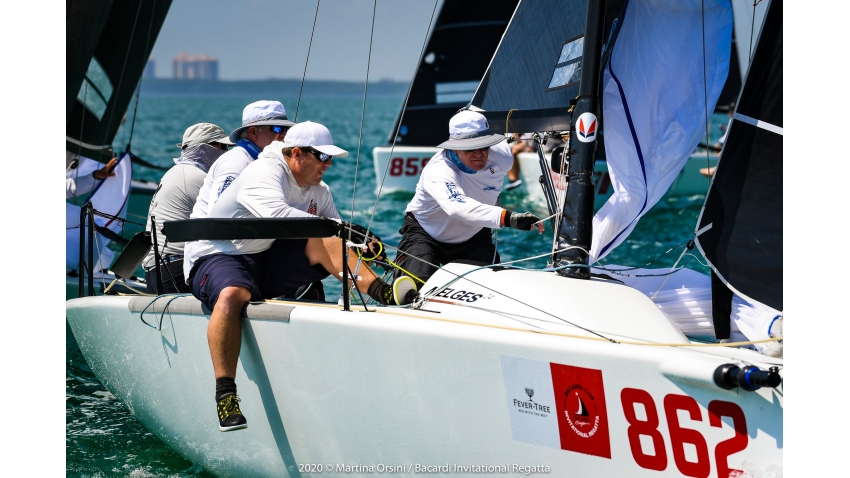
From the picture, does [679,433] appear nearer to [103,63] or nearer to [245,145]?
[245,145]

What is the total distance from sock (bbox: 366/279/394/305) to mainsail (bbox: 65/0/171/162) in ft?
16.4

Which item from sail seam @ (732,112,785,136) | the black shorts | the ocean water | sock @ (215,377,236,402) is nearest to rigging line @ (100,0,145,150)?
the ocean water

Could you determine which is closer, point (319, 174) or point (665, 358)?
point (665, 358)

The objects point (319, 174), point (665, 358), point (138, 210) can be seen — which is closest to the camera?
point (665, 358)

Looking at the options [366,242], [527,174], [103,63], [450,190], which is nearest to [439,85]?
[527,174]

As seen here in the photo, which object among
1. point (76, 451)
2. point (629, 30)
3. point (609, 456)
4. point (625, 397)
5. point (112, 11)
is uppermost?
point (112, 11)

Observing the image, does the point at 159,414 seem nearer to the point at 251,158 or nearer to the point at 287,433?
the point at 287,433

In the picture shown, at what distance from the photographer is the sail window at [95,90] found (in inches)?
314

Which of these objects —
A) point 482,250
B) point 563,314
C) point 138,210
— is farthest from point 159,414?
point 138,210

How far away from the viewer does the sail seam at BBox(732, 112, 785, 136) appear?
2877 mm

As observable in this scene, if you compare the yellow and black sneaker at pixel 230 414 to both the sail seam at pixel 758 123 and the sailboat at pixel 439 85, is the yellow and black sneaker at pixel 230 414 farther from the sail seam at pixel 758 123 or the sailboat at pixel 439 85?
the sailboat at pixel 439 85

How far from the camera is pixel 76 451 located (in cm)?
418

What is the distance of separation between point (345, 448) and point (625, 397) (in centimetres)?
114

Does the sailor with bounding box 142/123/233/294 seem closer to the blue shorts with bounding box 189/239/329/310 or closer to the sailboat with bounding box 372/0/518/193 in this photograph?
the blue shorts with bounding box 189/239/329/310
